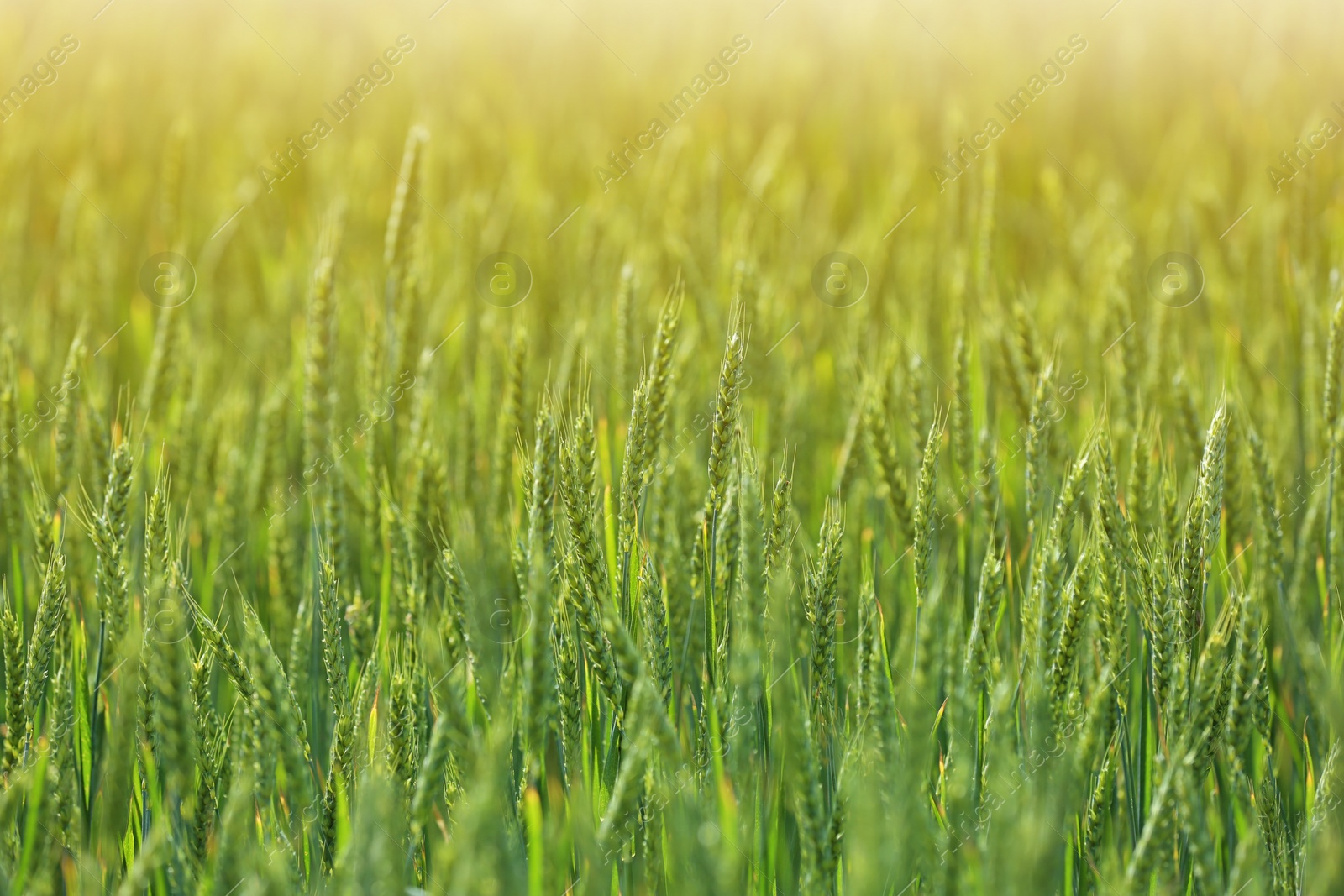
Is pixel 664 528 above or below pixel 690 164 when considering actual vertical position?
below

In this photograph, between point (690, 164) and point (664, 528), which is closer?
point (664, 528)

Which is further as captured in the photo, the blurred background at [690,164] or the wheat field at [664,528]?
the blurred background at [690,164]

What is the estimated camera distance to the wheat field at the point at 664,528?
2.94ft

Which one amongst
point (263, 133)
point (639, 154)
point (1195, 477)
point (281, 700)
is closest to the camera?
point (281, 700)

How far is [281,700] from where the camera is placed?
2.97 feet

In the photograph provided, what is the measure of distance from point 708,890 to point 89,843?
865 millimetres

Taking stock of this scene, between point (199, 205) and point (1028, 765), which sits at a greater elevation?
point (199, 205)

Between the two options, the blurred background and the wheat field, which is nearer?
the wheat field

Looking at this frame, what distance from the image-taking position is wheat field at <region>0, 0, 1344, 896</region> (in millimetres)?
897

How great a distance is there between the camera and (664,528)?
142cm

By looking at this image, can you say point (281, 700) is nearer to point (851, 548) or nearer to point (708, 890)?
point (708, 890)

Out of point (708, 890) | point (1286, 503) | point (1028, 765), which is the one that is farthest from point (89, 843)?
point (1286, 503)

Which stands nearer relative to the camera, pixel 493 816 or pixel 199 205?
pixel 493 816

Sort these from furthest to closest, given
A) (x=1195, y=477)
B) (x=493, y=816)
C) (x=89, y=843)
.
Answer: (x=1195, y=477)
(x=89, y=843)
(x=493, y=816)
